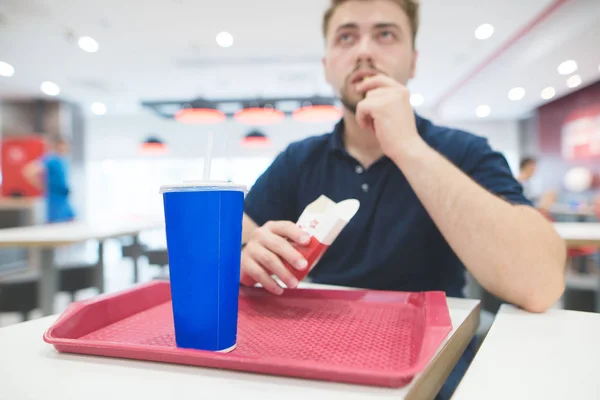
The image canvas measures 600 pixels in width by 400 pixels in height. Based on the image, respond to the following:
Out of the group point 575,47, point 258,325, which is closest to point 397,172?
point 258,325

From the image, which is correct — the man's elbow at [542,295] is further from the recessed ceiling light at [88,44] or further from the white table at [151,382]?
the recessed ceiling light at [88,44]

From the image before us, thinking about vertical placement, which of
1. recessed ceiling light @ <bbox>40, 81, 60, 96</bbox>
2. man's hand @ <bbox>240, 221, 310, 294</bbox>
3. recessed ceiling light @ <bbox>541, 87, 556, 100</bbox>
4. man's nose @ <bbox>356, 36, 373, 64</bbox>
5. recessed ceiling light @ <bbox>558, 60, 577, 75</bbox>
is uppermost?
recessed ceiling light @ <bbox>40, 81, 60, 96</bbox>

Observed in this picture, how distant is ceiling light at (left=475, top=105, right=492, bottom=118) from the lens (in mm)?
8703

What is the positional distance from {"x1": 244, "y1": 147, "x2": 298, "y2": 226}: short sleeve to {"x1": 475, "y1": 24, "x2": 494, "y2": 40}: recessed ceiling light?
4452mm

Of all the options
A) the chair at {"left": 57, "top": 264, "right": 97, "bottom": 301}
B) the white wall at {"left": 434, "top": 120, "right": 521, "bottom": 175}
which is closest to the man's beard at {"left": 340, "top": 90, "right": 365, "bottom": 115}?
the chair at {"left": 57, "top": 264, "right": 97, "bottom": 301}

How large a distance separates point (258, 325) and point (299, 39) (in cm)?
504

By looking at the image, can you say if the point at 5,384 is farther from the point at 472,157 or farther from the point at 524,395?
the point at 472,157

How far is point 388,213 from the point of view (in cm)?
112

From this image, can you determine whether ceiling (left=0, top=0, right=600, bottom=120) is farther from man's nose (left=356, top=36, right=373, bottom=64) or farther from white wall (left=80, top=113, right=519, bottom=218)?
man's nose (left=356, top=36, right=373, bottom=64)

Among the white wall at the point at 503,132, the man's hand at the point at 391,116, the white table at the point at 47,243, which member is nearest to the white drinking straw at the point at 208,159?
the man's hand at the point at 391,116

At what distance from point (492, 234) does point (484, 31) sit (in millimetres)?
4965

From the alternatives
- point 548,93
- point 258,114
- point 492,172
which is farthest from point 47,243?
point 548,93

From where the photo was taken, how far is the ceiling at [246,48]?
4.23m

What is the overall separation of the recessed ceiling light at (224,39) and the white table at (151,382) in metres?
4.96
